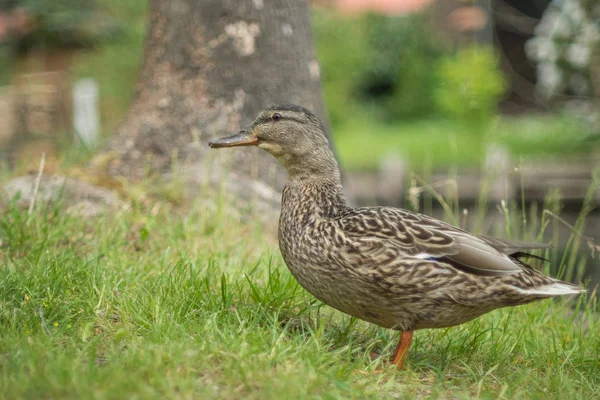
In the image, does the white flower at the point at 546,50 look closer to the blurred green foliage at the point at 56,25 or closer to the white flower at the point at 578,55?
the white flower at the point at 578,55

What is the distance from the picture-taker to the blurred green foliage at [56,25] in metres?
14.0

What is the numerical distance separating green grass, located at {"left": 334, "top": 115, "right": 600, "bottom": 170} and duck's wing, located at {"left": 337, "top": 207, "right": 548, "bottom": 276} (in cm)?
888

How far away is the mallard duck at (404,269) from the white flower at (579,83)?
36.4 ft

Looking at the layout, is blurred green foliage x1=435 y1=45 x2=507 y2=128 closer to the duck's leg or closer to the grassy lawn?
the grassy lawn

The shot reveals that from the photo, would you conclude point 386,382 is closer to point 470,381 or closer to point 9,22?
point 470,381

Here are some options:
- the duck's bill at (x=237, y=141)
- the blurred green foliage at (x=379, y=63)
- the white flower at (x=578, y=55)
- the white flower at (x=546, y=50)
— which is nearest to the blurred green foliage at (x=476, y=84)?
the white flower at (x=546, y=50)

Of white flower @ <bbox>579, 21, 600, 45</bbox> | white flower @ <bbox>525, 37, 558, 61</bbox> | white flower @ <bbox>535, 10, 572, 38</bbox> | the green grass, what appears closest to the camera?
white flower @ <bbox>579, 21, 600, 45</bbox>

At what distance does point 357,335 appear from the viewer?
147 inches

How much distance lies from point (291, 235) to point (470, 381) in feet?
3.40

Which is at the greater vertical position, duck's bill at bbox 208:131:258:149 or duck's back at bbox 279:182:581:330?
duck's bill at bbox 208:131:258:149

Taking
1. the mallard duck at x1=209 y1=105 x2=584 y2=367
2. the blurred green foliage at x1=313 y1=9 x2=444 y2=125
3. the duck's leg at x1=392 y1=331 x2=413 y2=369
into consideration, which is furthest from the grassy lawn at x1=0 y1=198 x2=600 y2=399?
the blurred green foliage at x1=313 y1=9 x2=444 y2=125

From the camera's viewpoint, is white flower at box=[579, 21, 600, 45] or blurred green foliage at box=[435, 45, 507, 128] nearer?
white flower at box=[579, 21, 600, 45]

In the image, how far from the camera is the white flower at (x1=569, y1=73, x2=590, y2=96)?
13562mm

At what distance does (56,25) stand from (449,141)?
24.4 feet
